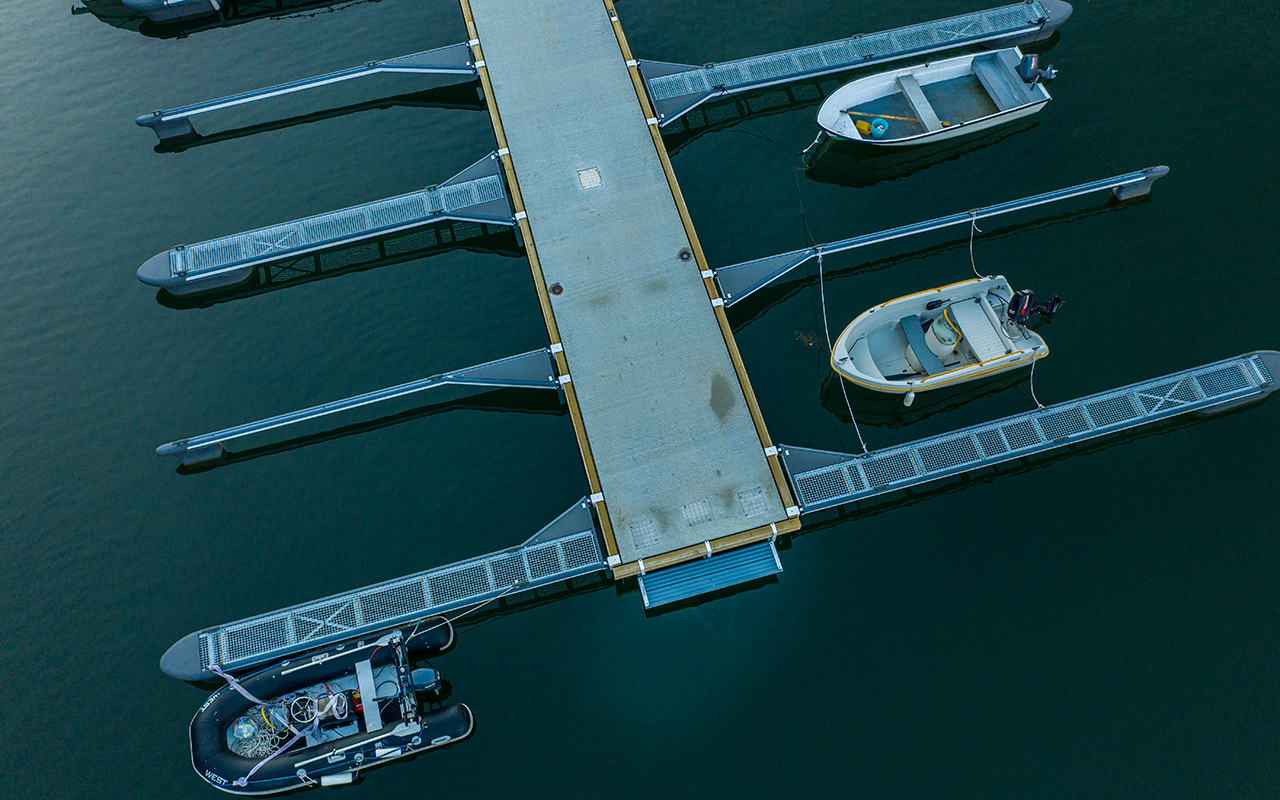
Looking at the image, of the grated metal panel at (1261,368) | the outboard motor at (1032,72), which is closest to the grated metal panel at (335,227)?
the outboard motor at (1032,72)

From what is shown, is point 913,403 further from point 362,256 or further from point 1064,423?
point 362,256

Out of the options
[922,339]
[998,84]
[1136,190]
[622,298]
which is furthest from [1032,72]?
[622,298]

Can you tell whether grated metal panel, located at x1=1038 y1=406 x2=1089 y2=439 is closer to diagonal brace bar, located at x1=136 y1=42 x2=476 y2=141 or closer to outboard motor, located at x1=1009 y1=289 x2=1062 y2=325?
outboard motor, located at x1=1009 y1=289 x2=1062 y2=325

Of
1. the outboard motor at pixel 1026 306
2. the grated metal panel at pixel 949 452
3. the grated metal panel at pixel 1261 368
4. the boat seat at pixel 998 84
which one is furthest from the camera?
the boat seat at pixel 998 84

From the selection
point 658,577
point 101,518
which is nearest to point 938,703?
point 658,577

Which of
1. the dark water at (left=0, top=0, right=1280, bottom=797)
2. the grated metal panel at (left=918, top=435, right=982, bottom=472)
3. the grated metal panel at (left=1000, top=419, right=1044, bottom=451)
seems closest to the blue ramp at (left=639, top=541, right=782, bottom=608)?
the dark water at (left=0, top=0, right=1280, bottom=797)

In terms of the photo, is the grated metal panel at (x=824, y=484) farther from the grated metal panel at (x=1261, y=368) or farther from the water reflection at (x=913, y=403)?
the grated metal panel at (x=1261, y=368)
